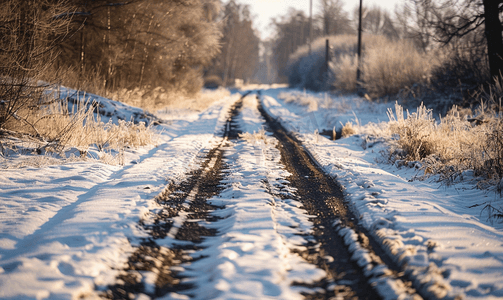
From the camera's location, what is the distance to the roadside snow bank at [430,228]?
2.37 metres

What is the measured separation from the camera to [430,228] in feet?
10.6

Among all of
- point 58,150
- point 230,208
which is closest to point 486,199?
point 230,208

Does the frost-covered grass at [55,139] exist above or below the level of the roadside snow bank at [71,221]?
above

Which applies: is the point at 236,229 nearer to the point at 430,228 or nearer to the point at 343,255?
the point at 343,255

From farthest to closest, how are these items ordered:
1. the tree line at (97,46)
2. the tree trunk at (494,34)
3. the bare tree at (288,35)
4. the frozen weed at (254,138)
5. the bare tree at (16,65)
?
1. the bare tree at (288,35)
2. the tree trunk at (494,34)
3. the frozen weed at (254,138)
4. the tree line at (97,46)
5. the bare tree at (16,65)

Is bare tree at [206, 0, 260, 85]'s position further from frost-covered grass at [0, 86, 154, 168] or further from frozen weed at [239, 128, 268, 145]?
frost-covered grass at [0, 86, 154, 168]

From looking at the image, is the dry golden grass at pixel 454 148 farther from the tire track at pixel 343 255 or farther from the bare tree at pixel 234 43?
the bare tree at pixel 234 43

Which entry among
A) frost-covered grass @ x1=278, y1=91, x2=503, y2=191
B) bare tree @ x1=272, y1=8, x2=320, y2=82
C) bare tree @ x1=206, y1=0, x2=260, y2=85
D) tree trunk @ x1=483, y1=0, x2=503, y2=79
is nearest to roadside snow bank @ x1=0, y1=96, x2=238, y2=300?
frost-covered grass @ x1=278, y1=91, x2=503, y2=191

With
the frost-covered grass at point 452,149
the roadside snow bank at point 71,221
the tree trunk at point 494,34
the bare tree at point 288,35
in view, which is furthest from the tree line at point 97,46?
the bare tree at point 288,35

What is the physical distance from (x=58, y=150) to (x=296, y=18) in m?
63.6

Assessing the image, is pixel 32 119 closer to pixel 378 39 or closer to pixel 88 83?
pixel 88 83

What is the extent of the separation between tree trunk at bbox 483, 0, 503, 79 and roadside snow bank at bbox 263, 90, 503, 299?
668cm

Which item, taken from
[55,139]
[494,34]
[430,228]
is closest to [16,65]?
[55,139]

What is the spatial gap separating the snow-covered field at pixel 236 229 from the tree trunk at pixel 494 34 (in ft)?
21.9
